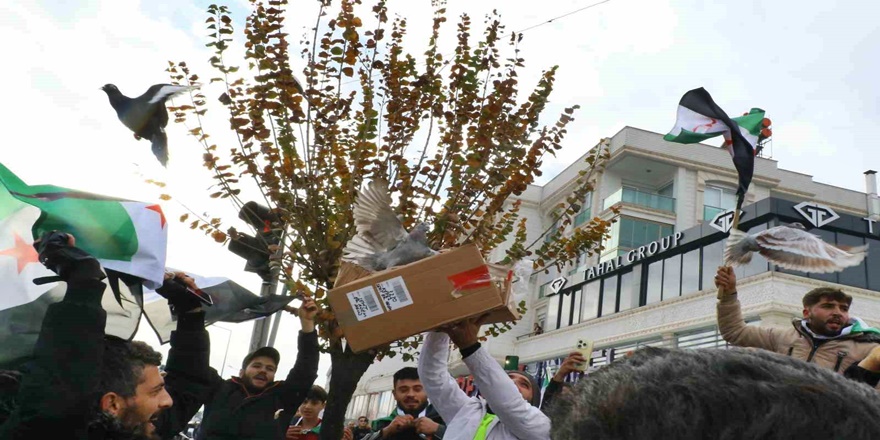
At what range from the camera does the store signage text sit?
24.3 m

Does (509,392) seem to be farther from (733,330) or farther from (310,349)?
(733,330)

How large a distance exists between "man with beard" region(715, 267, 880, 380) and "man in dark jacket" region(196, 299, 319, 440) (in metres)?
2.53

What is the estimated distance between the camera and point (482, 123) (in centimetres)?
696

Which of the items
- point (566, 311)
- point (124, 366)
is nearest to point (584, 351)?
point (124, 366)

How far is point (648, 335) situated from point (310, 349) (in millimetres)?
21524

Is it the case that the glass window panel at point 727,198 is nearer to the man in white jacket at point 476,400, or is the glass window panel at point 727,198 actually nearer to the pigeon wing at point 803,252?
the pigeon wing at point 803,252

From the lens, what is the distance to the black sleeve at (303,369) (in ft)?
13.9

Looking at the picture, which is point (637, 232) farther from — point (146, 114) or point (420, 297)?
point (420, 297)

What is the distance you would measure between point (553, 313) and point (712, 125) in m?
27.6

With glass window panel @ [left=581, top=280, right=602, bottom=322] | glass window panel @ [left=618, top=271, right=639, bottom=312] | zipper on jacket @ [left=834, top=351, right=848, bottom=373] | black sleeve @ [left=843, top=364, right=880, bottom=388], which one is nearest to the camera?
black sleeve @ [left=843, top=364, right=880, bottom=388]

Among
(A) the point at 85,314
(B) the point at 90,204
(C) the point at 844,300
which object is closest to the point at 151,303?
(B) the point at 90,204

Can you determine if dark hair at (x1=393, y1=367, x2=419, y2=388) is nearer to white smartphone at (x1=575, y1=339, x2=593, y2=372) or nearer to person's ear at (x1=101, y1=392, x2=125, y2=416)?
white smartphone at (x1=575, y1=339, x2=593, y2=372)

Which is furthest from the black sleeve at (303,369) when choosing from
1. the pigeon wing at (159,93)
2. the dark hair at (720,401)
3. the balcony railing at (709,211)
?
the balcony railing at (709,211)

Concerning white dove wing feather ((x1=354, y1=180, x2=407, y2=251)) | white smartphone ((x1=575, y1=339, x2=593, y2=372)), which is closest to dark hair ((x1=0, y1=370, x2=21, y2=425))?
white dove wing feather ((x1=354, y1=180, x2=407, y2=251))
